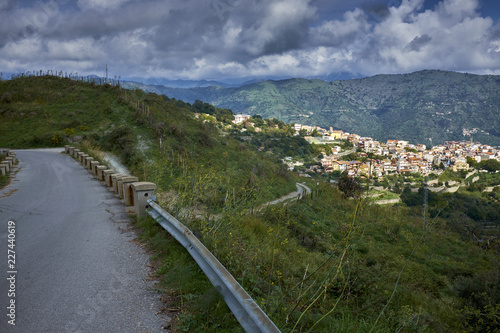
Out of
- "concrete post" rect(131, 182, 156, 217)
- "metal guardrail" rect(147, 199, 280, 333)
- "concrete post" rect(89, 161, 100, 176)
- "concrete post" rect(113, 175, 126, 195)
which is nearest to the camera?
"metal guardrail" rect(147, 199, 280, 333)

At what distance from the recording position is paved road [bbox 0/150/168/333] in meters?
2.76

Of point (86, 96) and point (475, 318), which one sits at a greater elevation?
point (86, 96)

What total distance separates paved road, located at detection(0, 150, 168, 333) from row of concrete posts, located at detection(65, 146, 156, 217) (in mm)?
348

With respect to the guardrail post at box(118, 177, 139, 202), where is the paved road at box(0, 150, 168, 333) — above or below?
below

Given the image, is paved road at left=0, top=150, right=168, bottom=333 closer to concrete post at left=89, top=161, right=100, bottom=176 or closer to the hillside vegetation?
the hillside vegetation

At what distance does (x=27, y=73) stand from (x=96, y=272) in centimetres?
4935

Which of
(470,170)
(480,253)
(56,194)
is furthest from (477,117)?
(56,194)

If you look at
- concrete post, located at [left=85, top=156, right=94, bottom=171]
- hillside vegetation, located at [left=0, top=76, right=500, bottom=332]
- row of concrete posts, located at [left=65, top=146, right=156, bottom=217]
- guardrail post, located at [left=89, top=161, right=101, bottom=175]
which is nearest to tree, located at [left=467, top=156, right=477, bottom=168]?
hillside vegetation, located at [left=0, top=76, right=500, bottom=332]

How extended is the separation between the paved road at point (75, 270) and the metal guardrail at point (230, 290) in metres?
0.64

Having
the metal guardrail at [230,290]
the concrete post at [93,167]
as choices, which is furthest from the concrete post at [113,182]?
the metal guardrail at [230,290]

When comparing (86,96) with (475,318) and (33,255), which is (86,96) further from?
(475,318)

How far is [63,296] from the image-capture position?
10.3ft

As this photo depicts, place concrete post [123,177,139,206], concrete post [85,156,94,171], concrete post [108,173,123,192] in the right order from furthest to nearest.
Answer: concrete post [85,156,94,171] → concrete post [108,173,123,192] → concrete post [123,177,139,206]

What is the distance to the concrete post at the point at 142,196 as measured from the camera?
606 cm
